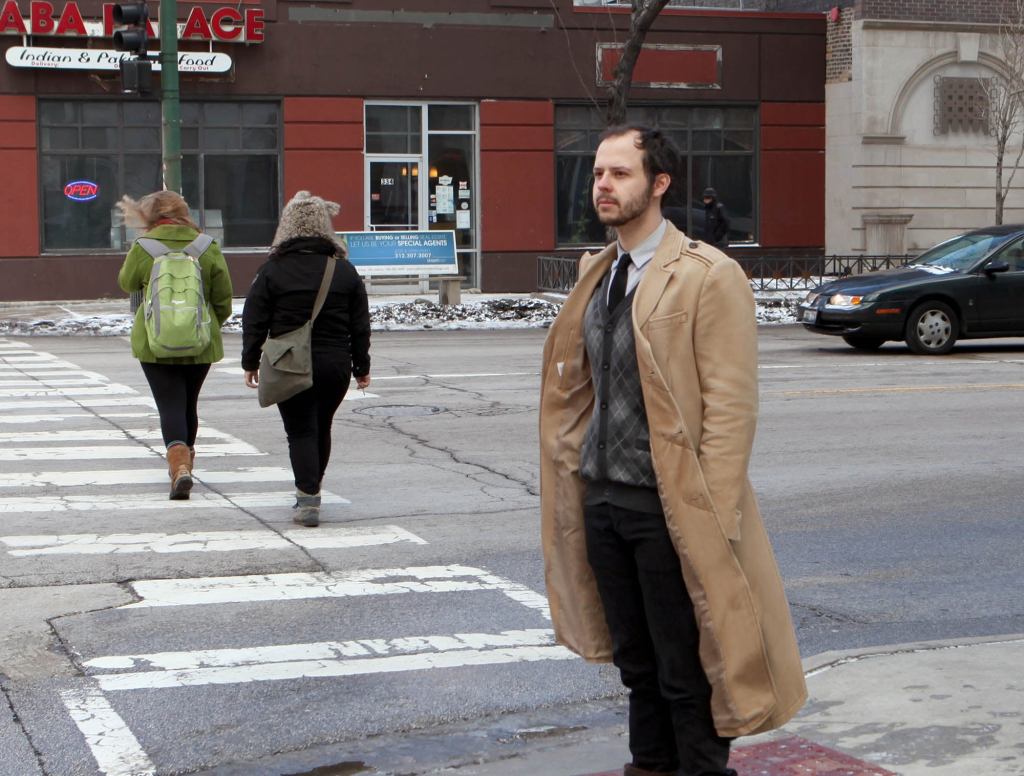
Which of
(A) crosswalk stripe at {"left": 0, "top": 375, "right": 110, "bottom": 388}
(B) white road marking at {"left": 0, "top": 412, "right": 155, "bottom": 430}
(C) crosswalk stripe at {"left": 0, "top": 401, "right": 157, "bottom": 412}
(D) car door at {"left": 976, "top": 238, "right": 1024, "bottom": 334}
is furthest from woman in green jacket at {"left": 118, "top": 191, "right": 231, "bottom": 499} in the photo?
(D) car door at {"left": 976, "top": 238, "right": 1024, "bottom": 334}

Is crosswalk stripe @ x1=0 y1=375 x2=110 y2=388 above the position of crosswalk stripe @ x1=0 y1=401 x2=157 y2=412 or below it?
above

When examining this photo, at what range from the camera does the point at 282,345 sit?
8.41 metres

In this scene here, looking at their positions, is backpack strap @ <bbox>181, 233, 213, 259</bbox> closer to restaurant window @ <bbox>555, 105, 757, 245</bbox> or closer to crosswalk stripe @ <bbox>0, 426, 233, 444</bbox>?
crosswalk stripe @ <bbox>0, 426, 233, 444</bbox>

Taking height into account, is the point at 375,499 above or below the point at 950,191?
below

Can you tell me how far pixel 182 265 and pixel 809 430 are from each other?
5505 mm

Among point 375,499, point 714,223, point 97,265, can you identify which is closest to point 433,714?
point 375,499

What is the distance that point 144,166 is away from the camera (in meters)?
26.6

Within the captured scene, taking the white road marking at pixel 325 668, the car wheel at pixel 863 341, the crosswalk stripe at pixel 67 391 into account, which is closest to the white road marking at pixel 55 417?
the crosswalk stripe at pixel 67 391

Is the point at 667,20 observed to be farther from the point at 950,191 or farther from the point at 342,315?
the point at 342,315

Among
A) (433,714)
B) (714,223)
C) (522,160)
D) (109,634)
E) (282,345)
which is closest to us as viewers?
(433,714)

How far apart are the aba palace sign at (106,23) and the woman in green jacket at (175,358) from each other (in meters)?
16.5

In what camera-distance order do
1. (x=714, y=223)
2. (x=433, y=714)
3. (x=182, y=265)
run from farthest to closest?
(x=714, y=223) < (x=182, y=265) < (x=433, y=714)

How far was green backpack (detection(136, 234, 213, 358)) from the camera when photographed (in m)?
9.24

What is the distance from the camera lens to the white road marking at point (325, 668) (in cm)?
586
